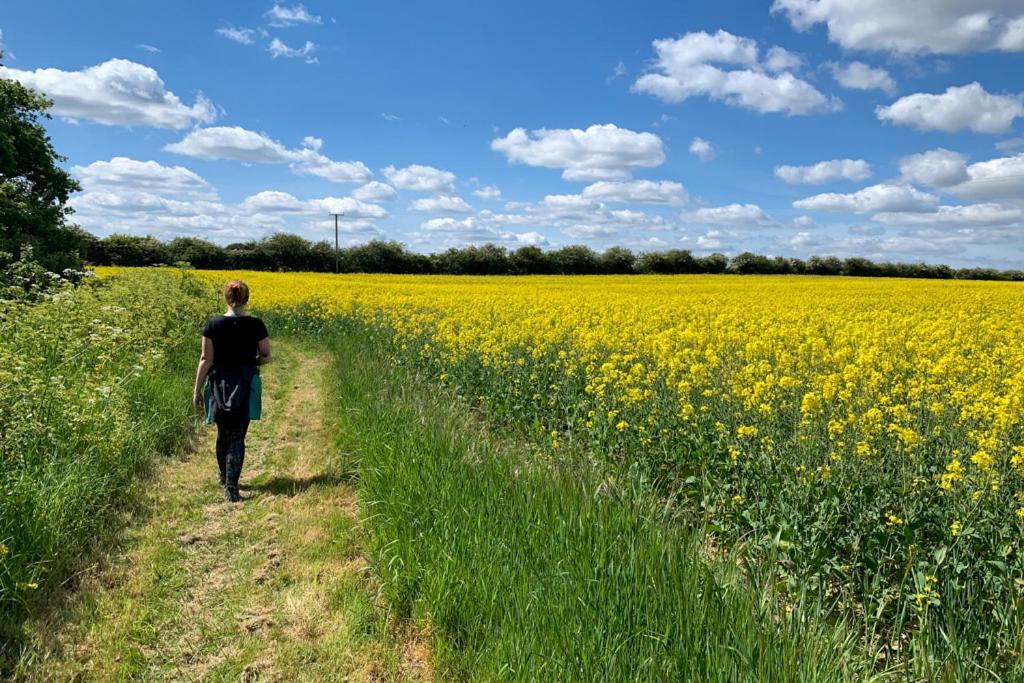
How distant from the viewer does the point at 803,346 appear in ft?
28.9

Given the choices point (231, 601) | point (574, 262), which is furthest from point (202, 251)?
point (231, 601)

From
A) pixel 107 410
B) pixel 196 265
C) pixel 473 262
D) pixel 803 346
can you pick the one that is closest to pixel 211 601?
pixel 107 410

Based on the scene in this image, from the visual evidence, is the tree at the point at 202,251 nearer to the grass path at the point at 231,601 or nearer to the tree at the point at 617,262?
the tree at the point at 617,262

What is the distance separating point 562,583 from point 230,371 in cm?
440

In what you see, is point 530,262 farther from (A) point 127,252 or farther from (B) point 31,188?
(B) point 31,188

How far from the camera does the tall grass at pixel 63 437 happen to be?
3.74 m

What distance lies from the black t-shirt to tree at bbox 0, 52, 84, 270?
14907mm

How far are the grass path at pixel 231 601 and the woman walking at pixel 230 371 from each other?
1.75ft

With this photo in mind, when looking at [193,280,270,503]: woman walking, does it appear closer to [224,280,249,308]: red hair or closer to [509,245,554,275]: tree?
[224,280,249,308]: red hair

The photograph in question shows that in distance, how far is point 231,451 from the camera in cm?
580

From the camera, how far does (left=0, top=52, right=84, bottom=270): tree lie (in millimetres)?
17891

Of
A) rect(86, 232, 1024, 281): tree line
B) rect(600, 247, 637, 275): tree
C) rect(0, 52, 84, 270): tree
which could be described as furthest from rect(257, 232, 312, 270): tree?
rect(0, 52, 84, 270): tree

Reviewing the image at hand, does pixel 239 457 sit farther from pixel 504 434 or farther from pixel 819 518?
pixel 819 518

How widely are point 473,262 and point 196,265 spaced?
28.4 metres
